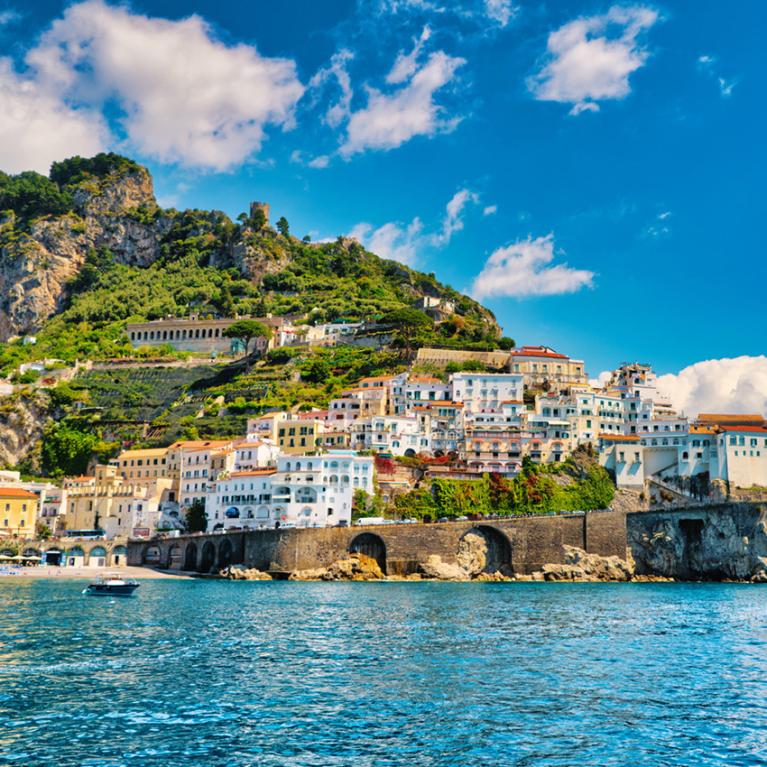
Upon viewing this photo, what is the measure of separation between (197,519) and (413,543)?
21318 mm

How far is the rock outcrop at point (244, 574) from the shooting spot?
220 feet

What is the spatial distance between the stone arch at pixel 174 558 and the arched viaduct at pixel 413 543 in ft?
4.85

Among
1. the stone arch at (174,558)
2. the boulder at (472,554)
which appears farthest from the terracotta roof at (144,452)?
the boulder at (472,554)

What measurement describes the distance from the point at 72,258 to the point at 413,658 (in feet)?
434

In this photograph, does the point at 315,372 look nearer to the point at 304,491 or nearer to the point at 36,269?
the point at 304,491

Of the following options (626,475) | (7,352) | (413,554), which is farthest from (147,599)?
(7,352)

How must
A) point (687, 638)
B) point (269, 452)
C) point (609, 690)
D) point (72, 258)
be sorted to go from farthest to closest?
point (72, 258) < point (269, 452) < point (687, 638) < point (609, 690)

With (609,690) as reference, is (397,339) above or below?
above

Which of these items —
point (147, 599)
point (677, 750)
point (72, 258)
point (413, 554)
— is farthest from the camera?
point (72, 258)

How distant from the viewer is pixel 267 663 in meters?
27.0

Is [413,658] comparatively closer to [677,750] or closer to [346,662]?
[346,662]

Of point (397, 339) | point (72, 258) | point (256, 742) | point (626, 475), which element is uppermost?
point (72, 258)

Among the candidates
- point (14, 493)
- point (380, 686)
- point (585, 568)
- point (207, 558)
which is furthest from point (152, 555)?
point (380, 686)

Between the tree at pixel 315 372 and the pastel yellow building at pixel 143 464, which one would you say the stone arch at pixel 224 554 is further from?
the tree at pixel 315 372
